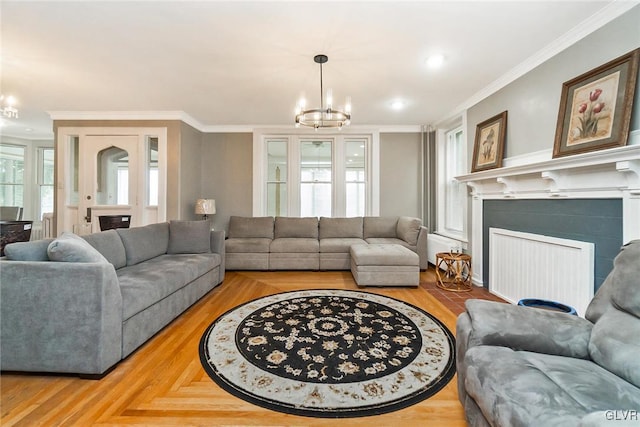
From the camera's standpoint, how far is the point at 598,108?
2.05 m

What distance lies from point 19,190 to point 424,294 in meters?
8.82

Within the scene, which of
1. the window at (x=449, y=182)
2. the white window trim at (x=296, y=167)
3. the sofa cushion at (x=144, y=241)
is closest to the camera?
the sofa cushion at (x=144, y=241)

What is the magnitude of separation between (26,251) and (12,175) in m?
6.73

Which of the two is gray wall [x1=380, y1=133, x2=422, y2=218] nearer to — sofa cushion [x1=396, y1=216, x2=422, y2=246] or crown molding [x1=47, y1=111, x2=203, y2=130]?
sofa cushion [x1=396, y1=216, x2=422, y2=246]

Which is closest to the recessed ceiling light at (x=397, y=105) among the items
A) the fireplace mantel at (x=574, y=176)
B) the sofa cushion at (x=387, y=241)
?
the fireplace mantel at (x=574, y=176)

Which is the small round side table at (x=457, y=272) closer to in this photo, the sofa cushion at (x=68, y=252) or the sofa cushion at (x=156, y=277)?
the sofa cushion at (x=156, y=277)

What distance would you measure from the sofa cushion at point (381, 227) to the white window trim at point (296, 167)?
372 mm

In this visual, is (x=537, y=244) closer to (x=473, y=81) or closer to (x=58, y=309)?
(x=473, y=81)

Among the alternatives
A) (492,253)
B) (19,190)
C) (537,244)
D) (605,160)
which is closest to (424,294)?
(492,253)

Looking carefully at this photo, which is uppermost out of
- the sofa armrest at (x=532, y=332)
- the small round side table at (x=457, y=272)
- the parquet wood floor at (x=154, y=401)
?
the sofa armrest at (x=532, y=332)

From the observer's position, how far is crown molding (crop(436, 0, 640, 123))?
1.95m

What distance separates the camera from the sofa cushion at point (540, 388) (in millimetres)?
836

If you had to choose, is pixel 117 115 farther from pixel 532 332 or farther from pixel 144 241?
pixel 532 332

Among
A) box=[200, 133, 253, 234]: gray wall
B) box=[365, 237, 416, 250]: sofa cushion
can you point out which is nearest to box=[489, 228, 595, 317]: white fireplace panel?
box=[365, 237, 416, 250]: sofa cushion
